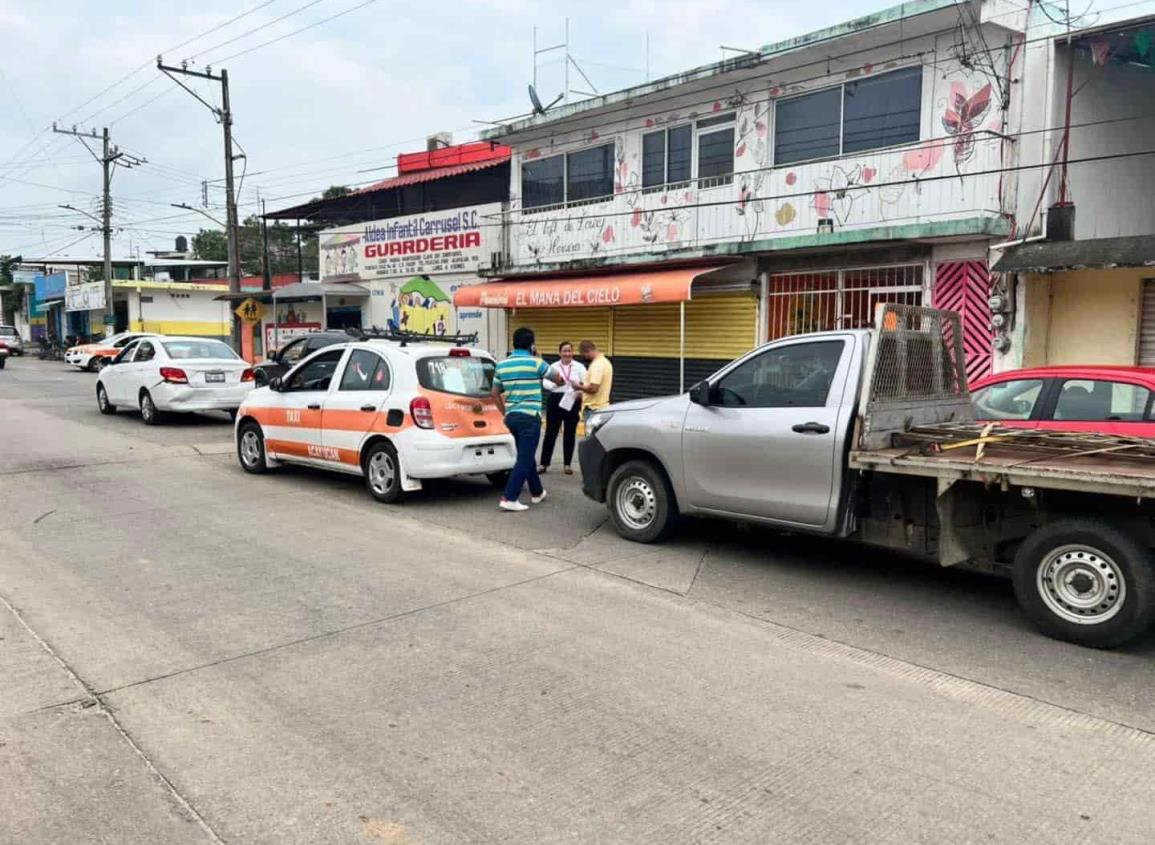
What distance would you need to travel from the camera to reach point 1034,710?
172 inches

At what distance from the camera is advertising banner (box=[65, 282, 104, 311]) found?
46.1m

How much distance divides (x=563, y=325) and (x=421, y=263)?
5.00 metres

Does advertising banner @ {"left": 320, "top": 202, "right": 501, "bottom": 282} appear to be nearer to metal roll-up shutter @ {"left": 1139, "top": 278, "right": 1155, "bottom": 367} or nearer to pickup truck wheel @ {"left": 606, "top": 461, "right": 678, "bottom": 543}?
metal roll-up shutter @ {"left": 1139, "top": 278, "right": 1155, "bottom": 367}

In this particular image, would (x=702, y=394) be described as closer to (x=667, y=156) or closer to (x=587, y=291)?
(x=587, y=291)

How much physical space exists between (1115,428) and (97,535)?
8325 millimetres

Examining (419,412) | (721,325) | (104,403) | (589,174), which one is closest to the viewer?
(419,412)

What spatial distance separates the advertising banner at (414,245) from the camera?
20.9 meters

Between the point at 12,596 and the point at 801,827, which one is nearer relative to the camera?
the point at 801,827

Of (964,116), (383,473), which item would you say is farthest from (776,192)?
(383,473)

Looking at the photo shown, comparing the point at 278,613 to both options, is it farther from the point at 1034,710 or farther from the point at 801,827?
the point at 1034,710

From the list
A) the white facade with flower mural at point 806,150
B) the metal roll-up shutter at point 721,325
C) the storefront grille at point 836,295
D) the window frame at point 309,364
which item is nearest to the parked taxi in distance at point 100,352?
the white facade with flower mural at point 806,150

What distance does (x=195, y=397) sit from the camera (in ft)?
50.5

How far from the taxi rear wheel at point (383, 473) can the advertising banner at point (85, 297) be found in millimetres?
41312

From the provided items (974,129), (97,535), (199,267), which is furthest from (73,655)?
(199,267)
